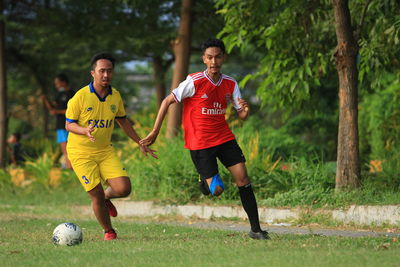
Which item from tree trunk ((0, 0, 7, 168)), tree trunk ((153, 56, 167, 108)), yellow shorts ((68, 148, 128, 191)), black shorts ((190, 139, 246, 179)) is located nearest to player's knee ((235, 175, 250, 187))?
black shorts ((190, 139, 246, 179))

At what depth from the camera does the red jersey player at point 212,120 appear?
7871 millimetres

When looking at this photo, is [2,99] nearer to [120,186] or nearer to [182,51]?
[182,51]

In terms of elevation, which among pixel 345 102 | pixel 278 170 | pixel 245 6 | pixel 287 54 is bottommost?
pixel 278 170

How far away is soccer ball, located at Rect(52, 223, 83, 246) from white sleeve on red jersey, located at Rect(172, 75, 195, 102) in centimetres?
170

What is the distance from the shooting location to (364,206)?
9711 mm

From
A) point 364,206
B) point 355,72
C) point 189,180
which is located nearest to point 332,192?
point 364,206

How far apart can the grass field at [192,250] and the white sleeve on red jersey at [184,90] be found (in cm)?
149

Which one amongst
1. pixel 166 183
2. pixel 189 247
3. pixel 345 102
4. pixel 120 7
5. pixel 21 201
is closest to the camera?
pixel 189 247

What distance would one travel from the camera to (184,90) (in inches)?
310

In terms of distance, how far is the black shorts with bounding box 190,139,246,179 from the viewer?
792 centimetres

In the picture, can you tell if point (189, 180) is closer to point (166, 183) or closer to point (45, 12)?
point (166, 183)

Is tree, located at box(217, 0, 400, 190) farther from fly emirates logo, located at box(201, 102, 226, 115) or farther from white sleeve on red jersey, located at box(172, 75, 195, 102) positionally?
white sleeve on red jersey, located at box(172, 75, 195, 102)

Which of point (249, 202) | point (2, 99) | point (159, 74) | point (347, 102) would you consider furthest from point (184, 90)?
point (159, 74)

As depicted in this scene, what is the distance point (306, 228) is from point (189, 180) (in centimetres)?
302
